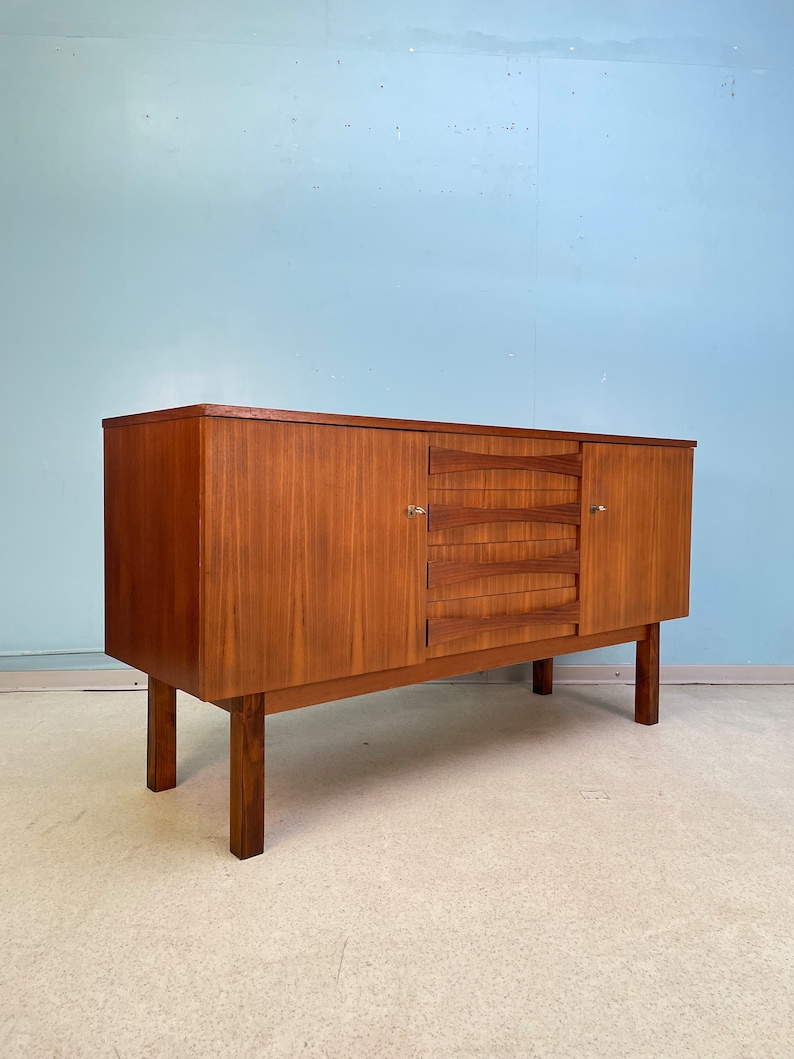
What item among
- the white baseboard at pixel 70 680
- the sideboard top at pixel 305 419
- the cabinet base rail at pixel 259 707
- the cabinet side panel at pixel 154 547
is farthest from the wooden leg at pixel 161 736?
the white baseboard at pixel 70 680

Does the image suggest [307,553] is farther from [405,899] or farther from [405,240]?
[405,240]

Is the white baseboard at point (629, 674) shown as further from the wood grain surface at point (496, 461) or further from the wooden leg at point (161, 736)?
the wooden leg at point (161, 736)

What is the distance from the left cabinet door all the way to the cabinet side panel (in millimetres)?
45

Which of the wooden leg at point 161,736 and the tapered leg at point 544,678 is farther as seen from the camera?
the tapered leg at point 544,678

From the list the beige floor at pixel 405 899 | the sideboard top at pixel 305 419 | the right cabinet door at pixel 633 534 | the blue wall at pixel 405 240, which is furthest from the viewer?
the blue wall at pixel 405 240

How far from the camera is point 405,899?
117cm

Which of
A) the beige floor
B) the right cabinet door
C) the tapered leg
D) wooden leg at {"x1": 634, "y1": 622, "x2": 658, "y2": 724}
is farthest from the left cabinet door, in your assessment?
the tapered leg

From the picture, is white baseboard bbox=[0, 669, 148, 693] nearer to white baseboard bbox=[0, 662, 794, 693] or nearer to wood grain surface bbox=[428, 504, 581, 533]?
white baseboard bbox=[0, 662, 794, 693]

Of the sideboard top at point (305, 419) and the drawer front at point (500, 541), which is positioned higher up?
the sideboard top at point (305, 419)

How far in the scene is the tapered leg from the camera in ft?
8.05

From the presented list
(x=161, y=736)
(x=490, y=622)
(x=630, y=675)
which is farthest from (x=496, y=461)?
(x=630, y=675)

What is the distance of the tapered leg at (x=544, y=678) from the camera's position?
2.45 metres

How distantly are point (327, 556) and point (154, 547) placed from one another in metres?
0.32

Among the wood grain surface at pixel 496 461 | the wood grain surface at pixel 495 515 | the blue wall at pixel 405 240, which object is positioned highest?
the blue wall at pixel 405 240
